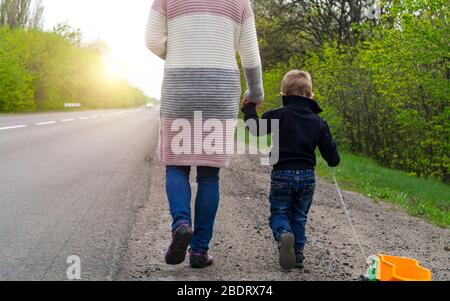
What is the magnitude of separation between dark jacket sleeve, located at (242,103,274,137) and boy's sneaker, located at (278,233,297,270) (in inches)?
27.5

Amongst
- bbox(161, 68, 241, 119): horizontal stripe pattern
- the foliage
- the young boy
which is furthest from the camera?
the foliage

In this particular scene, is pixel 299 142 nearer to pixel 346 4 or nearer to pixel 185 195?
pixel 185 195

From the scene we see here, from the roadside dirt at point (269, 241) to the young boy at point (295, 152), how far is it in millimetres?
267

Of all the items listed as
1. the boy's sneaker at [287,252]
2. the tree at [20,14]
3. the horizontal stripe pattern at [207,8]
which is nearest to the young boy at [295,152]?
the boy's sneaker at [287,252]

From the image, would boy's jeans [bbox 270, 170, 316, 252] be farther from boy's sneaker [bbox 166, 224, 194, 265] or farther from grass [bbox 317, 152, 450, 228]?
grass [bbox 317, 152, 450, 228]

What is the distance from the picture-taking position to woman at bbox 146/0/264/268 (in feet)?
10.5

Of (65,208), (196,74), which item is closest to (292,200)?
(196,74)

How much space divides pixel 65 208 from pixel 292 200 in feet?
7.79

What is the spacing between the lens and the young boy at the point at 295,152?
351 cm

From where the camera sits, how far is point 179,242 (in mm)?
3027

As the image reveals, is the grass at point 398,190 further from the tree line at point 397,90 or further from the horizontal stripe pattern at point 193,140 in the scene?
the horizontal stripe pattern at point 193,140

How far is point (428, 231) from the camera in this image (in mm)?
5109

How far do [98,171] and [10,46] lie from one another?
37399 millimetres

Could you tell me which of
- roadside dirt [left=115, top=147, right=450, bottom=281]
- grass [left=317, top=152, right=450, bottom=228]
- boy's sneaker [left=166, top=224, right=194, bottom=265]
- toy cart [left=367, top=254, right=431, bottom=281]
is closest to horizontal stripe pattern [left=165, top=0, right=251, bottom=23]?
boy's sneaker [left=166, top=224, right=194, bottom=265]
